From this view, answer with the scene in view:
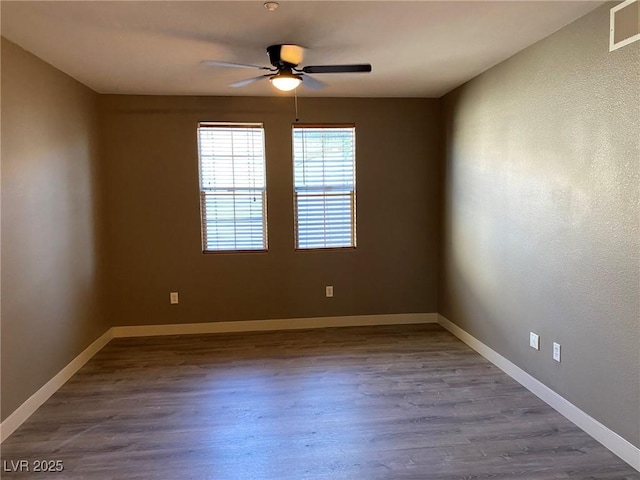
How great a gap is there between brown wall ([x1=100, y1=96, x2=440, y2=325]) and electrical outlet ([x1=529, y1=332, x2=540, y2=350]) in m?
1.83

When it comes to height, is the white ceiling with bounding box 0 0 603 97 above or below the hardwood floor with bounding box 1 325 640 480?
above

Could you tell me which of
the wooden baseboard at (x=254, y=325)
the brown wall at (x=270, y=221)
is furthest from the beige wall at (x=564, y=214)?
the wooden baseboard at (x=254, y=325)

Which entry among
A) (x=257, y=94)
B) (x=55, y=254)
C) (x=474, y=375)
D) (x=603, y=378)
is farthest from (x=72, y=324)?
(x=603, y=378)

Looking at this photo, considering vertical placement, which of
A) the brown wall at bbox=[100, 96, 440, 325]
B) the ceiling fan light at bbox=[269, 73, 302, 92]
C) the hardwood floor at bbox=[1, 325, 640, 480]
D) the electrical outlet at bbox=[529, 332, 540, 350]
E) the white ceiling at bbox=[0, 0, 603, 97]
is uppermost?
the white ceiling at bbox=[0, 0, 603, 97]

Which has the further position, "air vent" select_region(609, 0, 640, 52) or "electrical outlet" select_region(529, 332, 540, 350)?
"electrical outlet" select_region(529, 332, 540, 350)

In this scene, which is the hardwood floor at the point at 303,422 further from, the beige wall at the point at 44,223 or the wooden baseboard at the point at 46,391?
the beige wall at the point at 44,223

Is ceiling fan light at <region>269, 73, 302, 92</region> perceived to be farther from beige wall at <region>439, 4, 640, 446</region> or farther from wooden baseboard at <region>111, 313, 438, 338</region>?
wooden baseboard at <region>111, 313, 438, 338</region>

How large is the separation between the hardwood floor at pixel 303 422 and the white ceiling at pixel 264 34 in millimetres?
2467

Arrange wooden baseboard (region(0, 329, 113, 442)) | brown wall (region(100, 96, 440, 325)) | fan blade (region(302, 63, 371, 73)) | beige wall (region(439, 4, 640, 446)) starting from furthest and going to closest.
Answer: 1. brown wall (region(100, 96, 440, 325))
2. fan blade (region(302, 63, 371, 73))
3. wooden baseboard (region(0, 329, 113, 442))
4. beige wall (region(439, 4, 640, 446))

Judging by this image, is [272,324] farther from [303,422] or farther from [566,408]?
[566,408]

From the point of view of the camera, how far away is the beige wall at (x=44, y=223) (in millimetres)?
2828

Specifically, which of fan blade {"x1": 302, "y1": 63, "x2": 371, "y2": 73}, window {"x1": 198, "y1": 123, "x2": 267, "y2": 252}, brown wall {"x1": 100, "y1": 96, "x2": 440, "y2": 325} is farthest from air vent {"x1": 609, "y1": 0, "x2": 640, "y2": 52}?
window {"x1": 198, "y1": 123, "x2": 267, "y2": 252}

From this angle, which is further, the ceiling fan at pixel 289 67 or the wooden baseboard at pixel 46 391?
the ceiling fan at pixel 289 67

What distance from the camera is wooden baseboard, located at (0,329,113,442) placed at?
2.74 m
